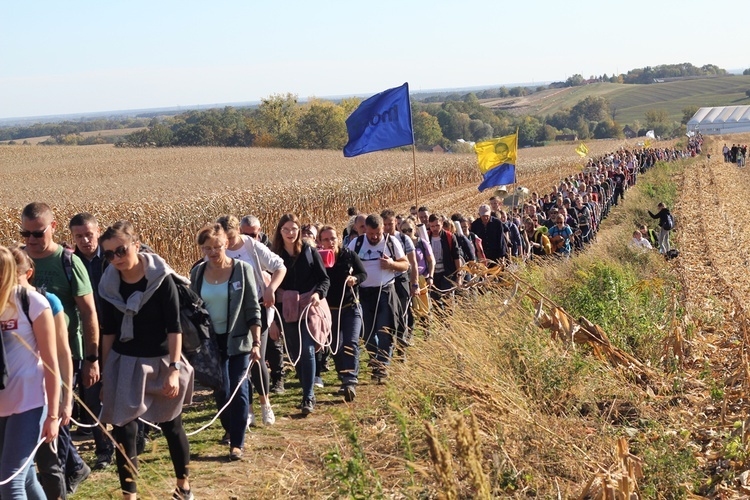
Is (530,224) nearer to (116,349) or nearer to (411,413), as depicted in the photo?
(411,413)

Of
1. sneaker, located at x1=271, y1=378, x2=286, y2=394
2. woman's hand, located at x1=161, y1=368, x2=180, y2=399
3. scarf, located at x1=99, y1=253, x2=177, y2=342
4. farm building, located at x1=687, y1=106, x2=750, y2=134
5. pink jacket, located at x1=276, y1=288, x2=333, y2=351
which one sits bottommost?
farm building, located at x1=687, y1=106, x2=750, y2=134

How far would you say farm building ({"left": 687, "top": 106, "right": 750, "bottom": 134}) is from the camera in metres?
113

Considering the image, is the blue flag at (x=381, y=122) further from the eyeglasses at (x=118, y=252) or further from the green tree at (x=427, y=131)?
the green tree at (x=427, y=131)

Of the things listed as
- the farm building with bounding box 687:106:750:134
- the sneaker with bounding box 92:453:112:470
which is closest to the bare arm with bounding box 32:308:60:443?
the sneaker with bounding box 92:453:112:470

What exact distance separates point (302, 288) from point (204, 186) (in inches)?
958

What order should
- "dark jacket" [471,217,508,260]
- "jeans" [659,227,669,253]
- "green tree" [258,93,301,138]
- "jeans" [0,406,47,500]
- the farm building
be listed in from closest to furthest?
1. "jeans" [0,406,47,500]
2. "dark jacket" [471,217,508,260]
3. "jeans" [659,227,669,253]
4. "green tree" [258,93,301,138]
5. the farm building

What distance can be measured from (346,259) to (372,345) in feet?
4.79

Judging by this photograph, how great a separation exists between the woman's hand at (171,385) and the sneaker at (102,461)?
1.56 meters

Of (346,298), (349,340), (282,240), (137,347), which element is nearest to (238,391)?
(137,347)

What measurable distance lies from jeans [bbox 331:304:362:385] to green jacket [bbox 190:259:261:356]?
172cm

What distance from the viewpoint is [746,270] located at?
1443 centimetres

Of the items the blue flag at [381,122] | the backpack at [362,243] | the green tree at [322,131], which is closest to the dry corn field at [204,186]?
the blue flag at [381,122]

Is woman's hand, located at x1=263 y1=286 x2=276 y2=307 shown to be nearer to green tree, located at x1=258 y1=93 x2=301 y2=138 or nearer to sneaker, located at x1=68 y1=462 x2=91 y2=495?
sneaker, located at x1=68 y1=462 x2=91 y2=495

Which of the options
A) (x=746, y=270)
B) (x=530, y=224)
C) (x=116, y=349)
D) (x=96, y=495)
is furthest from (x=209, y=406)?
(x=746, y=270)
